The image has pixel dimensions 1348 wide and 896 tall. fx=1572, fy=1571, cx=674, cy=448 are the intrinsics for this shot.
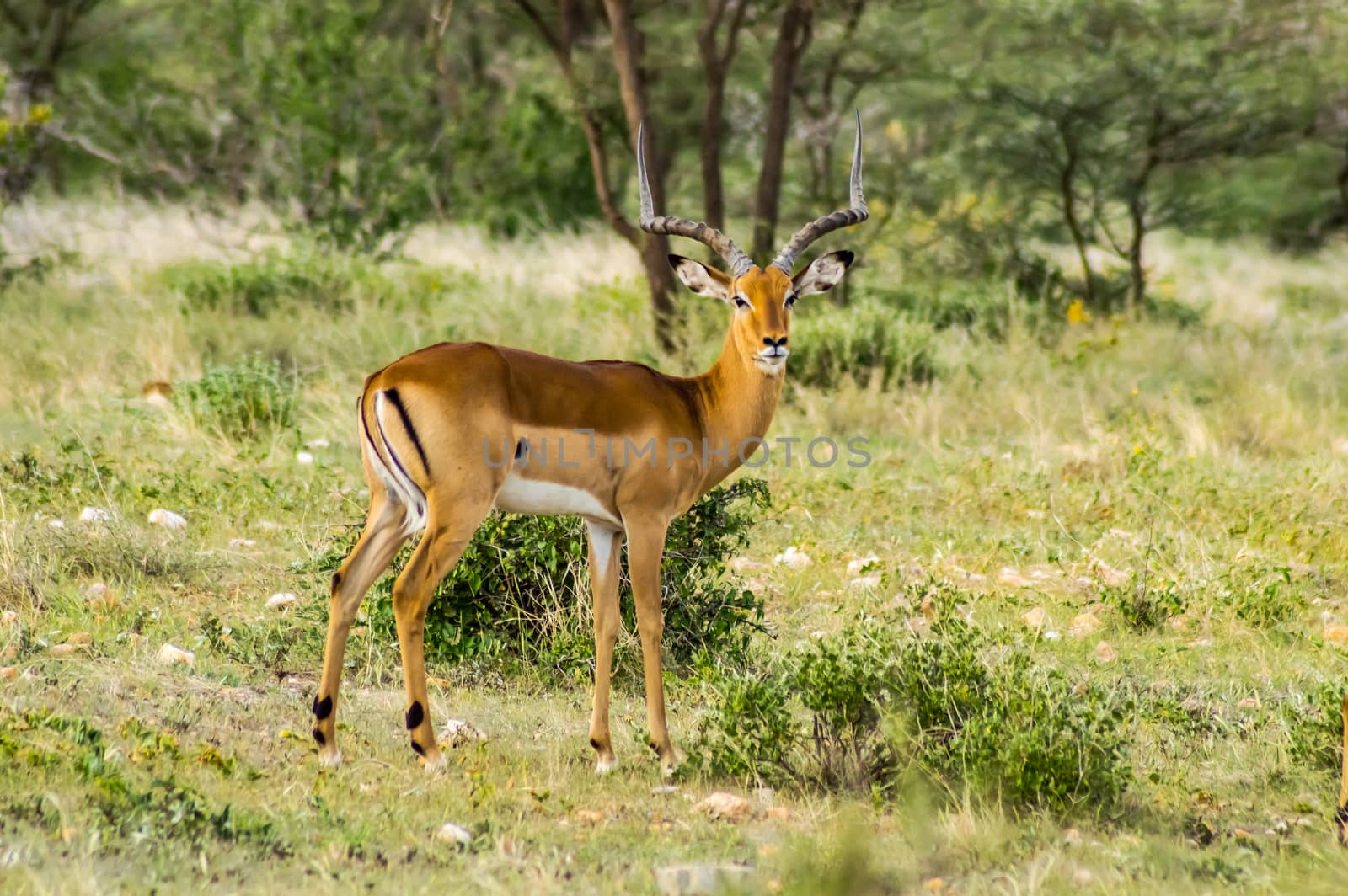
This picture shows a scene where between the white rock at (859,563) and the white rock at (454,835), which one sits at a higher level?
the white rock at (454,835)

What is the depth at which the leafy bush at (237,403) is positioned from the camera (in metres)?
9.60

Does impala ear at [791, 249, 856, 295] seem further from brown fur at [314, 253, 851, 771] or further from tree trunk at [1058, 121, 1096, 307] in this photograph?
tree trunk at [1058, 121, 1096, 307]

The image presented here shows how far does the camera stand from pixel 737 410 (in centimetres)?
555

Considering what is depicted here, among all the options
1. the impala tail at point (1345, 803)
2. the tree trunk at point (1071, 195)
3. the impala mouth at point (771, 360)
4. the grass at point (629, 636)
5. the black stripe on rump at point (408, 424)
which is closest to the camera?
the grass at point (629, 636)

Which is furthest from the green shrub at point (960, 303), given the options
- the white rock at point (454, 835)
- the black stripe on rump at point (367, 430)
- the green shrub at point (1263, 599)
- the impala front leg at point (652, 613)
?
the white rock at point (454, 835)

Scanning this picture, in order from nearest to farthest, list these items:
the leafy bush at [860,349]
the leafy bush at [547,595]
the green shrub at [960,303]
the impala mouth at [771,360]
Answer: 1. the impala mouth at [771,360]
2. the leafy bush at [547,595]
3. the leafy bush at [860,349]
4. the green shrub at [960,303]

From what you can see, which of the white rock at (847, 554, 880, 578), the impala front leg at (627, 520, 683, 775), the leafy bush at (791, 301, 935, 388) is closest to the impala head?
the impala front leg at (627, 520, 683, 775)

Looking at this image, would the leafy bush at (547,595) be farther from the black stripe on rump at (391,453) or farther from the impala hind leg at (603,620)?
the black stripe on rump at (391,453)

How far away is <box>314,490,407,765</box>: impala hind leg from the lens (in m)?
4.95

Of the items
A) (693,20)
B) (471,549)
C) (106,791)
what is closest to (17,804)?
(106,791)

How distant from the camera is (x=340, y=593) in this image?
16.5 feet

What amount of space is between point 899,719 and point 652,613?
3.13 feet

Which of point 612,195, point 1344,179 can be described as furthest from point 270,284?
point 1344,179

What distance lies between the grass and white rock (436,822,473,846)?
35 millimetres
